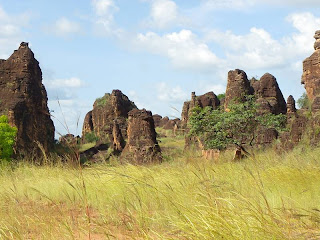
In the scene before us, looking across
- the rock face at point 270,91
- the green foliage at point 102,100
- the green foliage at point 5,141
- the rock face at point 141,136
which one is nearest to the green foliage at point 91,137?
the green foliage at point 102,100

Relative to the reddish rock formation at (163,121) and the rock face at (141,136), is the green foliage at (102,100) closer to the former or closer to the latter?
the reddish rock formation at (163,121)

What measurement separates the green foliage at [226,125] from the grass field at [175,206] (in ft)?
37.1

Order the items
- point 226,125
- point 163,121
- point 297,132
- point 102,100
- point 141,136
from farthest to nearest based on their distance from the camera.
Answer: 1. point 163,121
2. point 102,100
3. point 141,136
4. point 226,125
5. point 297,132

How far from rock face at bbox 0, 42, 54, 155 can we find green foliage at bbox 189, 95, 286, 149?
35.2 feet

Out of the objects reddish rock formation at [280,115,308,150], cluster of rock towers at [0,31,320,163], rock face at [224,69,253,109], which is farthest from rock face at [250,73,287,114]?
reddish rock formation at [280,115,308,150]

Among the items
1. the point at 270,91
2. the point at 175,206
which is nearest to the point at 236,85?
the point at 270,91

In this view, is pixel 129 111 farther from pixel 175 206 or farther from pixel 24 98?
pixel 175 206

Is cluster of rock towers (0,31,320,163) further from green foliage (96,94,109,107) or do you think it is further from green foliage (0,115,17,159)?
green foliage (96,94,109,107)

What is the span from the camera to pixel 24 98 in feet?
85.1

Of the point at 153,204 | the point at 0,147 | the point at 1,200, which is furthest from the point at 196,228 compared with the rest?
the point at 0,147

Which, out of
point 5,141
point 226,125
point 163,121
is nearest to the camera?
point 226,125

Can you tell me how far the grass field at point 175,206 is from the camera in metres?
3.01

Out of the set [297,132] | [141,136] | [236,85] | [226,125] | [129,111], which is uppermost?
[236,85]

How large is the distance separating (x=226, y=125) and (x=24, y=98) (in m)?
13.7
